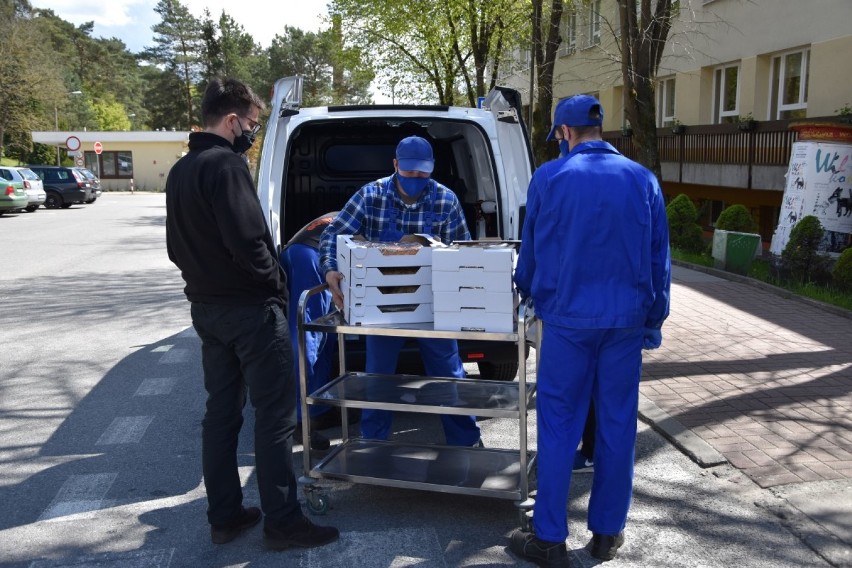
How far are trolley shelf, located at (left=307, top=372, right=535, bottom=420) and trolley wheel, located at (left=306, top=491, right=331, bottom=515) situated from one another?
1.50 feet

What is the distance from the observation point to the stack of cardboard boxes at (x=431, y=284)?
12.4ft

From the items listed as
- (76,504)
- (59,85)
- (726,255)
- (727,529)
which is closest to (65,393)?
(76,504)

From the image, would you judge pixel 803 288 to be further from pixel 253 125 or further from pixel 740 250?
pixel 253 125

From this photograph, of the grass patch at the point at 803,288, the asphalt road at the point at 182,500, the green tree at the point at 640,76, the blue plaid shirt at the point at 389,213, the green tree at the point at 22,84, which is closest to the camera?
the asphalt road at the point at 182,500

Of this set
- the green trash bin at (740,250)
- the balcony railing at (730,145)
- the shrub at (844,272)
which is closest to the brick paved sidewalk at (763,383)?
the shrub at (844,272)

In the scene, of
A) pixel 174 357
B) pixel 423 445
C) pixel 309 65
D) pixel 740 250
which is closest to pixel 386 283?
pixel 423 445

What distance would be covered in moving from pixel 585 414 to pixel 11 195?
28092 mm

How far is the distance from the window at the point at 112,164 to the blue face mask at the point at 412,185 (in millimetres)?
55257

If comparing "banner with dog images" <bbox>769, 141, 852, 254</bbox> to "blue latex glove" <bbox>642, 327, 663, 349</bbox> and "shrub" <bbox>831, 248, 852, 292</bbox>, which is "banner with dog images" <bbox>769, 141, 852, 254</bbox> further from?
"blue latex glove" <bbox>642, 327, 663, 349</bbox>

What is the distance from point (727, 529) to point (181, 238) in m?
2.86

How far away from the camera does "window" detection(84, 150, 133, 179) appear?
55438 millimetres

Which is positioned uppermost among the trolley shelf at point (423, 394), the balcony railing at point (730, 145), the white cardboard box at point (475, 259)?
the balcony railing at point (730, 145)

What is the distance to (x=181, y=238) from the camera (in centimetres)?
361

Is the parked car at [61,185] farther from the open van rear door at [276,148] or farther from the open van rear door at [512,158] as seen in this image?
the open van rear door at [512,158]
